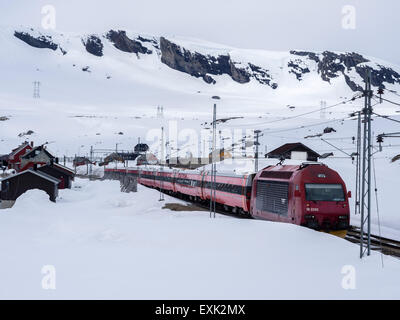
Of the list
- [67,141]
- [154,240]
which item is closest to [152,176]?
[154,240]

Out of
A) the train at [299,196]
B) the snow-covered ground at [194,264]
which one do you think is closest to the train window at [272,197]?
the train at [299,196]

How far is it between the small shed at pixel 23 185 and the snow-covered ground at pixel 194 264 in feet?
84.3

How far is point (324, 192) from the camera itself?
20078 millimetres

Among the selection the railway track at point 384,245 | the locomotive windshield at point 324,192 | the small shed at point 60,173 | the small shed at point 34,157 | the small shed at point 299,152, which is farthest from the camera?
the small shed at point 34,157

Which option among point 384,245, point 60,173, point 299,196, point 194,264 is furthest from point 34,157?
point 194,264

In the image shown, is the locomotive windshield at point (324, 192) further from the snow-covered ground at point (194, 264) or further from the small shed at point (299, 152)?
the small shed at point (299, 152)

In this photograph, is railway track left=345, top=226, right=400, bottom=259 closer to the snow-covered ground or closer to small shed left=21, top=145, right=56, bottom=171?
the snow-covered ground

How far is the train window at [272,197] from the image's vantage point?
2125 centimetres

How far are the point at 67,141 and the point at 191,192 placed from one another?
13166 cm

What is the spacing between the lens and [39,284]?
38.6 ft

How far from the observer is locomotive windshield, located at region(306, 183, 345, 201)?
1983 cm

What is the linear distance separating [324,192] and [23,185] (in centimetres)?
3832

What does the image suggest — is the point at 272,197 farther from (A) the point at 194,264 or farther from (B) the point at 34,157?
(B) the point at 34,157
